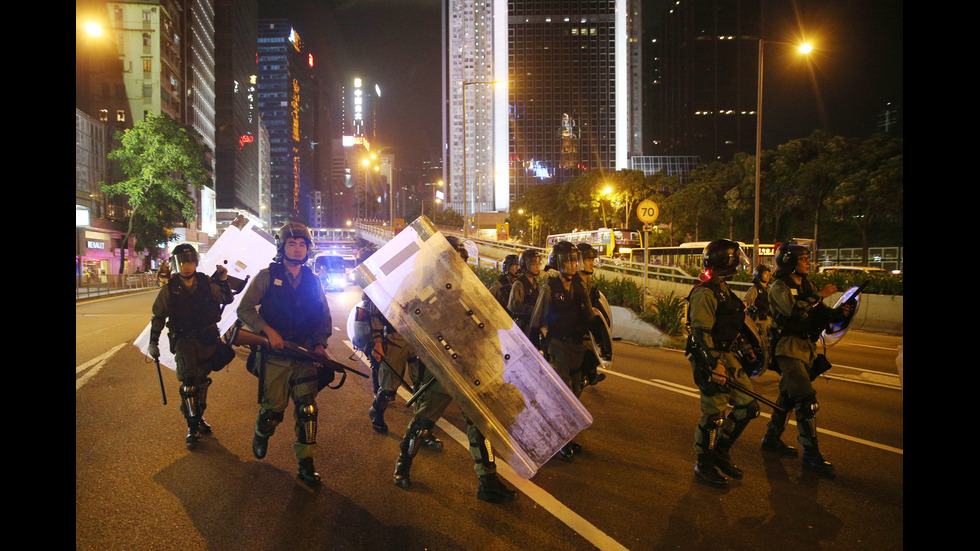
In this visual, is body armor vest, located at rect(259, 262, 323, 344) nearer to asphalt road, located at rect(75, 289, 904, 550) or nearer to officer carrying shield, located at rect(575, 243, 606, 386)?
asphalt road, located at rect(75, 289, 904, 550)

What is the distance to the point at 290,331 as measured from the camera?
4.25 m

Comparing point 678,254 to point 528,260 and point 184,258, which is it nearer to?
point 528,260

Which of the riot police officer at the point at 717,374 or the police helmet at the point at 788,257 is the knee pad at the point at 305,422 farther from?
the police helmet at the point at 788,257

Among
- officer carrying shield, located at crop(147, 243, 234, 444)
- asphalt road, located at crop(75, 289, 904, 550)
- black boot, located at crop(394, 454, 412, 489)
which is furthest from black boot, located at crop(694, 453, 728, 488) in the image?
officer carrying shield, located at crop(147, 243, 234, 444)

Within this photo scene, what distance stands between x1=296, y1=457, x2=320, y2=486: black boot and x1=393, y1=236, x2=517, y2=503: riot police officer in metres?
0.58

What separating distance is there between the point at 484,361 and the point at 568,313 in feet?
5.29

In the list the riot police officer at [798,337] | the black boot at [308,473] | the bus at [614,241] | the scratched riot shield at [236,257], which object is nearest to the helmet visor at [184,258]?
the scratched riot shield at [236,257]

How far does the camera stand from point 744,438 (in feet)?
17.8

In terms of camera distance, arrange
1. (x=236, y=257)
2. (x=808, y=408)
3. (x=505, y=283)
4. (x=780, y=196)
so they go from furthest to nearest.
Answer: (x=780, y=196)
(x=505, y=283)
(x=236, y=257)
(x=808, y=408)

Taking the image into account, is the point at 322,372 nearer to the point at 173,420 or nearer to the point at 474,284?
the point at 474,284

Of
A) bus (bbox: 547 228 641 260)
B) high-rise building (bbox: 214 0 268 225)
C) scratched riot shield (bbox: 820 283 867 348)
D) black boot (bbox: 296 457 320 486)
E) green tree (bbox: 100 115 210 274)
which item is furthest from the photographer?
high-rise building (bbox: 214 0 268 225)

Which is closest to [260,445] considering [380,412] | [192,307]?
[380,412]

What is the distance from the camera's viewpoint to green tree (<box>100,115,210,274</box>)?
122 feet

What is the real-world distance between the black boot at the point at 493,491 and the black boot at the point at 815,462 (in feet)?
8.36
